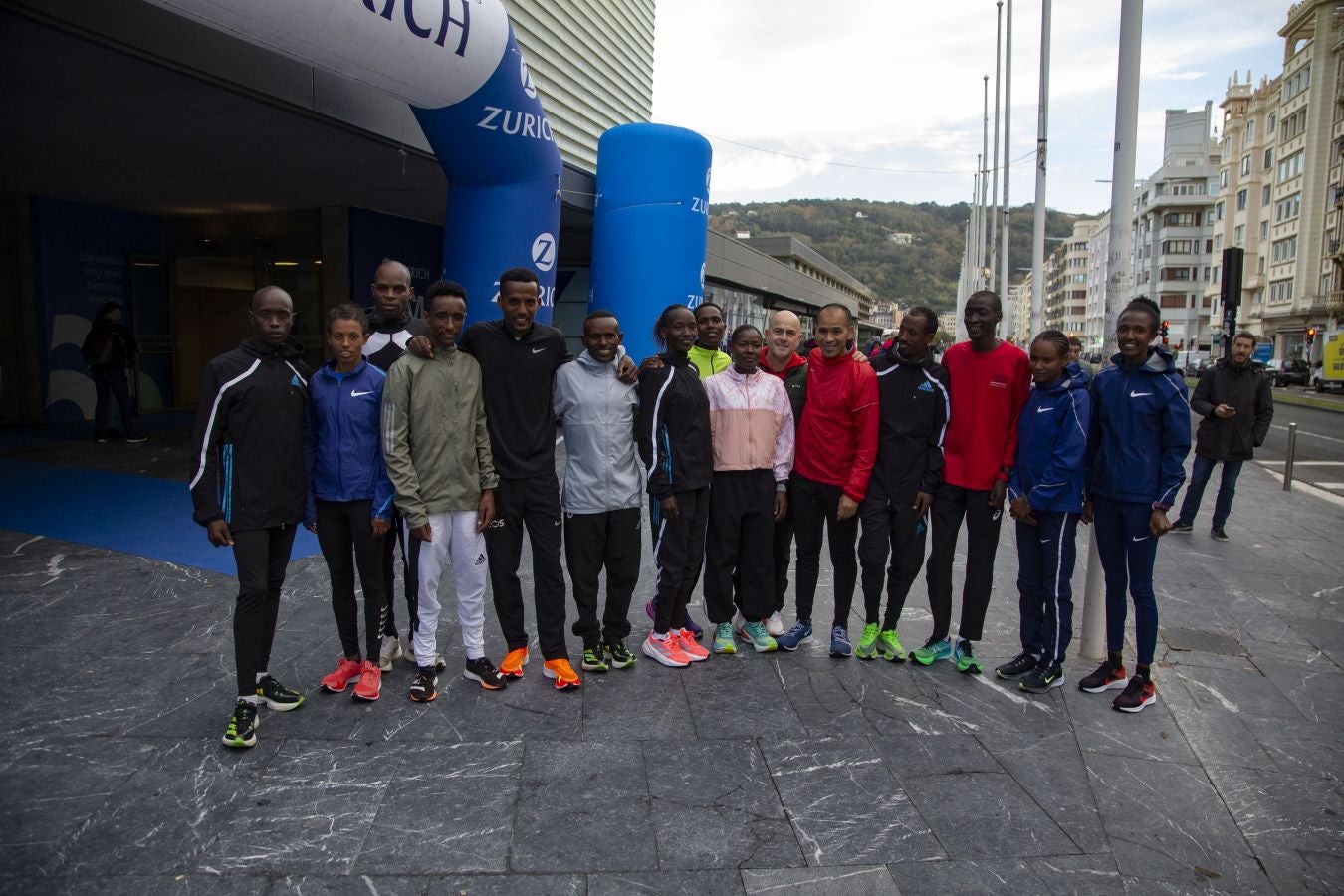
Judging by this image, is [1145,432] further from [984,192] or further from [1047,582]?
[984,192]

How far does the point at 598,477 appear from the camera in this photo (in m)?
4.21

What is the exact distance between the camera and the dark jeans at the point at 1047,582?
4211 millimetres

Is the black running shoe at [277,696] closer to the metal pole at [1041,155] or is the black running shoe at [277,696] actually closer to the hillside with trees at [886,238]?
the metal pole at [1041,155]

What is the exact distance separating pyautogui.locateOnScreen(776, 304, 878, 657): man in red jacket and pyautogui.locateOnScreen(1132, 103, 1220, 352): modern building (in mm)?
92811

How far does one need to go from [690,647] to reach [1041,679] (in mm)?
1815

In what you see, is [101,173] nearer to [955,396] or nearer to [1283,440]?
[955,396]

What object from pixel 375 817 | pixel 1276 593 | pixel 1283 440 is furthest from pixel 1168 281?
pixel 375 817

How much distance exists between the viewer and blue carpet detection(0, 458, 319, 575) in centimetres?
622

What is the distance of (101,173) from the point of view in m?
10.4

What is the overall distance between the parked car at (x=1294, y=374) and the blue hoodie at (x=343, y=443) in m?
49.1

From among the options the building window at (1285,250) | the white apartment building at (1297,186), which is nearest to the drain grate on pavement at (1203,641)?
the white apartment building at (1297,186)

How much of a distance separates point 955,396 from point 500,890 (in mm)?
3195

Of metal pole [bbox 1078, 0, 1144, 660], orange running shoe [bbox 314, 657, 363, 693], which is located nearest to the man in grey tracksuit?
orange running shoe [bbox 314, 657, 363, 693]

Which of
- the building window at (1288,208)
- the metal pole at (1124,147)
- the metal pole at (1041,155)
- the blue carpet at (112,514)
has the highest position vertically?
the building window at (1288,208)
